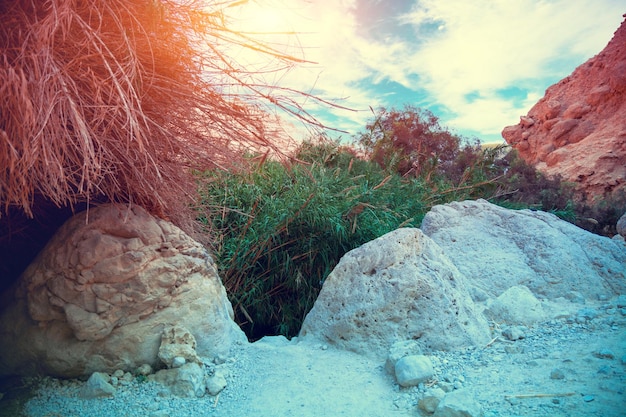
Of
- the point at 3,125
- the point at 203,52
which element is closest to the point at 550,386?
the point at 203,52

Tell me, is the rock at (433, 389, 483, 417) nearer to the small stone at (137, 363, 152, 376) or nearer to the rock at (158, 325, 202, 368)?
the rock at (158, 325, 202, 368)

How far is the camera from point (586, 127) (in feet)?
35.9

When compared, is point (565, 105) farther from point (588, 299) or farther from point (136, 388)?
point (136, 388)

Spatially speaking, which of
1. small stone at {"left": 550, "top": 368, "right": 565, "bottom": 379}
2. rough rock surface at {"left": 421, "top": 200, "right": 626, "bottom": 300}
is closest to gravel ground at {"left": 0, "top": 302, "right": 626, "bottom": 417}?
small stone at {"left": 550, "top": 368, "right": 565, "bottom": 379}

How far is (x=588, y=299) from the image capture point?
342cm

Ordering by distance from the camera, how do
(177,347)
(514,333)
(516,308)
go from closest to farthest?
(177,347)
(514,333)
(516,308)

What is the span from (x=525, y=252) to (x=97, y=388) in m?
3.35

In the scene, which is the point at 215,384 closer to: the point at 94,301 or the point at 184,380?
the point at 184,380

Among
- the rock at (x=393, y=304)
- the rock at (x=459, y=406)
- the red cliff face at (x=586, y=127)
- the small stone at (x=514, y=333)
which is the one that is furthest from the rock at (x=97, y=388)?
the red cliff face at (x=586, y=127)

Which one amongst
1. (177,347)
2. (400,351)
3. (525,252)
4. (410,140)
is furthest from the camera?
(410,140)

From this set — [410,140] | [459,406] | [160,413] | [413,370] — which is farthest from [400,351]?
[410,140]

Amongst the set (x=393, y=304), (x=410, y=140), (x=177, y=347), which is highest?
(x=410, y=140)

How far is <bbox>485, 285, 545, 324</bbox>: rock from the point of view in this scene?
310 cm

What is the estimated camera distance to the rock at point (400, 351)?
2537mm
